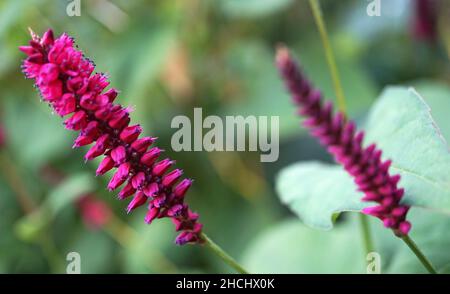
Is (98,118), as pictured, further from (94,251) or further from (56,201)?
(94,251)

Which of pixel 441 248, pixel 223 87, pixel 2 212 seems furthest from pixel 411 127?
pixel 2 212

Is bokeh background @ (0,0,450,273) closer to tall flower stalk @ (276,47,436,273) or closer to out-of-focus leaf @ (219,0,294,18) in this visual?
out-of-focus leaf @ (219,0,294,18)

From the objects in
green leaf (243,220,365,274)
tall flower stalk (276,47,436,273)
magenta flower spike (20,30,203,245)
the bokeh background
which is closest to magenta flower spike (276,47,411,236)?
tall flower stalk (276,47,436,273)

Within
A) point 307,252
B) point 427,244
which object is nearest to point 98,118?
point 427,244

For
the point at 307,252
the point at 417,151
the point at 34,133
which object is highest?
the point at 34,133

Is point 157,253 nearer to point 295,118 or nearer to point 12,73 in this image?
point 295,118

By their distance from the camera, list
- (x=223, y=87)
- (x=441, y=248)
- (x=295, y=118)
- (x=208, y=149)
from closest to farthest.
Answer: (x=441, y=248) → (x=295, y=118) → (x=208, y=149) → (x=223, y=87)
